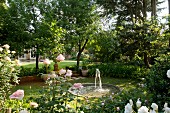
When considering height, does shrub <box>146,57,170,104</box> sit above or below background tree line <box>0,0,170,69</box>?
below

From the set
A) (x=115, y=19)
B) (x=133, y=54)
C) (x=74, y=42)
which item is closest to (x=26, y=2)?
(x=74, y=42)

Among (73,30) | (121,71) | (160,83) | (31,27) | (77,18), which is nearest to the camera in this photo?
(160,83)

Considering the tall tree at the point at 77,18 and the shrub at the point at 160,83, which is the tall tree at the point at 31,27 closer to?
the tall tree at the point at 77,18

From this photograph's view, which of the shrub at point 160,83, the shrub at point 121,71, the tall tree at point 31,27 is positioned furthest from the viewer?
the shrub at point 121,71

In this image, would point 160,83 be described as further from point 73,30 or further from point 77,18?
point 77,18

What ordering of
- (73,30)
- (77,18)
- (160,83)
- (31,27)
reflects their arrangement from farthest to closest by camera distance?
(77,18)
(73,30)
(31,27)
(160,83)

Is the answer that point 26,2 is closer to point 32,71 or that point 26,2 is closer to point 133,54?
point 32,71

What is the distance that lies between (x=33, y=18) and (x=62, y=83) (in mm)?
9920

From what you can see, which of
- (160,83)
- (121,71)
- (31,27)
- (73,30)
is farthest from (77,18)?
(160,83)

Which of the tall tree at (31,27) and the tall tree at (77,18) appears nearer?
the tall tree at (31,27)

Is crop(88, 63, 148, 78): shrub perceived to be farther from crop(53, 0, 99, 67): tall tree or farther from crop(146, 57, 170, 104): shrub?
crop(146, 57, 170, 104): shrub

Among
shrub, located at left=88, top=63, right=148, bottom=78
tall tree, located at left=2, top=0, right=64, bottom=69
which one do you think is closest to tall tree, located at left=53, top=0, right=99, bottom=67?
tall tree, located at left=2, top=0, right=64, bottom=69

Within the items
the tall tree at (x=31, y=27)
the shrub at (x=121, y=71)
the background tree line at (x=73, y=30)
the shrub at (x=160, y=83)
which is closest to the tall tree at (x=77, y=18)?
the background tree line at (x=73, y=30)

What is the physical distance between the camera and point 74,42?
1319cm
